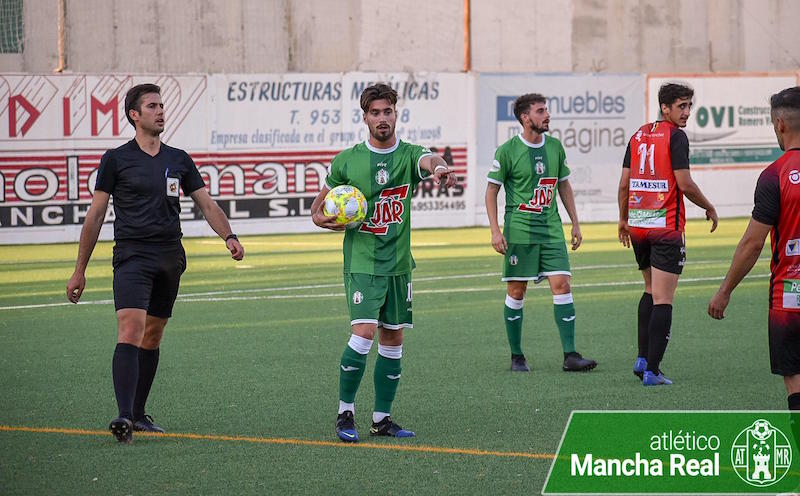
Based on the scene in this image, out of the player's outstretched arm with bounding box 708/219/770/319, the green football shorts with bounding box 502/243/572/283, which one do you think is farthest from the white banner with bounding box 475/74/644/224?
the player's outstretched arm with bounding box 708/219/770/319

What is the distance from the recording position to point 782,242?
21.4 feet

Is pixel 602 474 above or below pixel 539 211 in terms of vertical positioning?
below

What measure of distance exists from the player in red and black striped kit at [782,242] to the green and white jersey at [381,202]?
2185mm

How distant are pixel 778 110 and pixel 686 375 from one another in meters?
4.15

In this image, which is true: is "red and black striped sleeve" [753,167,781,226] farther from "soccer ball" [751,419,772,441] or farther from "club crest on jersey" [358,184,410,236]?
"club crest on jersey" [358,184,410,236]

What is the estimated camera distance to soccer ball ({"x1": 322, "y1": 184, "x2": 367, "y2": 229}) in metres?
7.88

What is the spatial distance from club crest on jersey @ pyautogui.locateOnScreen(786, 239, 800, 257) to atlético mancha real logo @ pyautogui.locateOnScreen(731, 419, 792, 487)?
3.88 feet

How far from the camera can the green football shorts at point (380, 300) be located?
804 cm

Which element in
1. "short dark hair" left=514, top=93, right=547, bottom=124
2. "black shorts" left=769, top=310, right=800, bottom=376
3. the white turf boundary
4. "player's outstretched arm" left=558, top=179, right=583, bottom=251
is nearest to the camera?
"black shorts" left=769, top=310, right=800, bottom=376

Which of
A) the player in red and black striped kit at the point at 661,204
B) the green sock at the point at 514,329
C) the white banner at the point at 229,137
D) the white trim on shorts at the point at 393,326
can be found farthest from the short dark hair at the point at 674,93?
the white banner at the point at 229,137

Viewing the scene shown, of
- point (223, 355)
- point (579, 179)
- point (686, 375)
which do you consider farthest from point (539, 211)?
point (579, 179)

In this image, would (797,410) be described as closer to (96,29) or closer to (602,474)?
(602,474)

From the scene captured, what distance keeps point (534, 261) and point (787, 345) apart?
468cm

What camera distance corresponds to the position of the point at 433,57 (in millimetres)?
30047
